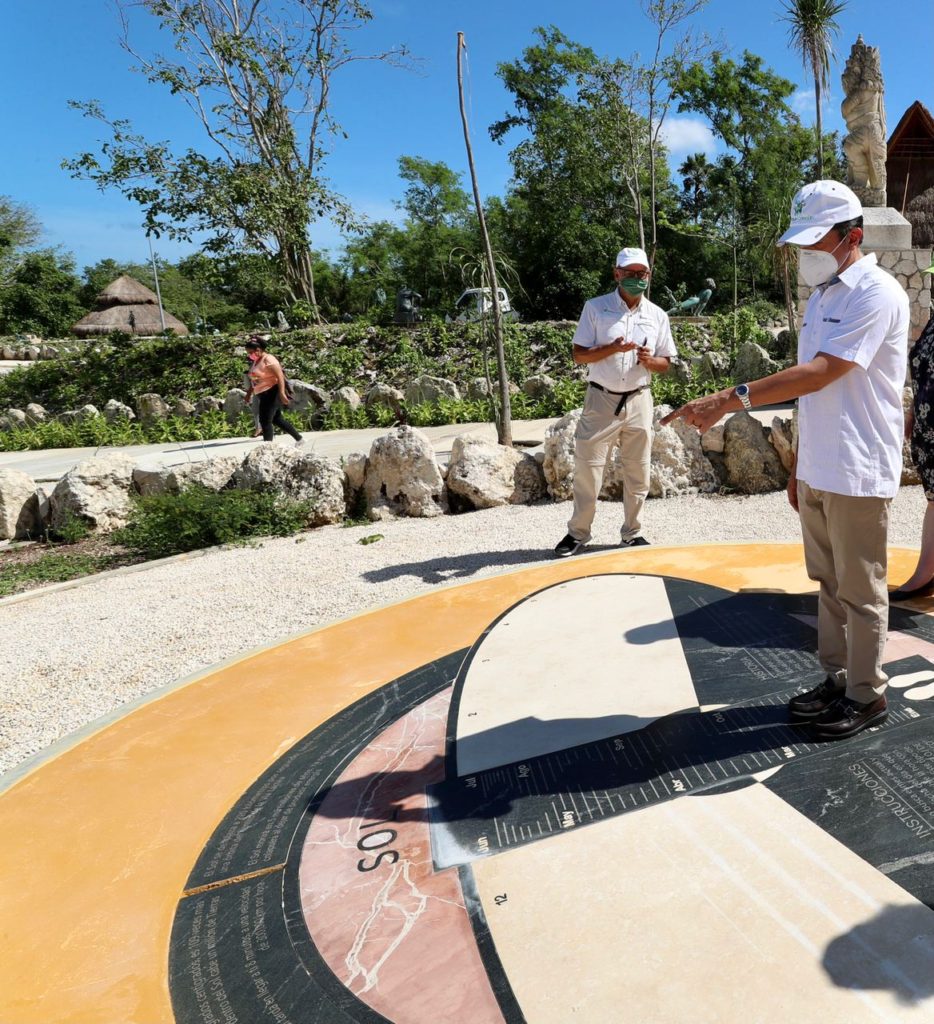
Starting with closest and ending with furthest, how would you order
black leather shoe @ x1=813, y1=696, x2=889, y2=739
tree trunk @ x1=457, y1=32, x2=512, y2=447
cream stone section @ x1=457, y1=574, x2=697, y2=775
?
black leather shoe @ x1=813, y1=696, x2=889, y2=739 → cream stone section @ x1=457, y1=574, x2=697, y2=775 → tree trunk @ x1=457, y1=32, x2=512, y2=447

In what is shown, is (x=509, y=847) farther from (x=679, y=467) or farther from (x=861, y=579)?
(x=679, y=467)

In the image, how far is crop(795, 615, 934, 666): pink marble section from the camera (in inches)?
93.4

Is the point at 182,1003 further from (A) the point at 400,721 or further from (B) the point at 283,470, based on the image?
(B) the point at 283,470

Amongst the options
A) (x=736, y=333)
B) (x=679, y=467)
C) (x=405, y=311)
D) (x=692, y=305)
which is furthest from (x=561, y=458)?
(x=692, y=305)

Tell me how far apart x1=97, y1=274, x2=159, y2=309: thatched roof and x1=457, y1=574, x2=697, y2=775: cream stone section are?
28918 millimetres

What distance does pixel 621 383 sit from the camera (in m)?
4.19

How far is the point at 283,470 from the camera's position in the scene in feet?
20.5

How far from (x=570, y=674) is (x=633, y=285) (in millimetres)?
2384

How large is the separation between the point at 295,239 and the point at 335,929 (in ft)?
51.2

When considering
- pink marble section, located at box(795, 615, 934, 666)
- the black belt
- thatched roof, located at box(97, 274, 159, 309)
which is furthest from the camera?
thatched roof, located at box(97, 274, 159, 309)

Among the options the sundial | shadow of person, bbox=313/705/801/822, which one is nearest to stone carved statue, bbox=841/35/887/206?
the sundial

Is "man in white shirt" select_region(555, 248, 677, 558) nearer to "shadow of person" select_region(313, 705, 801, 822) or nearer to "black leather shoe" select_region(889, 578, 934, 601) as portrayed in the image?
"black leather shoe" select_region(889, 578, 934, 601)

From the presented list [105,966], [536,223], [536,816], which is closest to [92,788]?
[105,966]

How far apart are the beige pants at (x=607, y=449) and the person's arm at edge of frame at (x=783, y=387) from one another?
7.51ft
